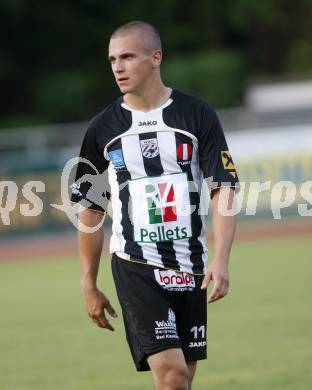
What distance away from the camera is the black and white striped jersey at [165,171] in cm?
595

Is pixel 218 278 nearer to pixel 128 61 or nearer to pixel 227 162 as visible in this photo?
pixel 227 162

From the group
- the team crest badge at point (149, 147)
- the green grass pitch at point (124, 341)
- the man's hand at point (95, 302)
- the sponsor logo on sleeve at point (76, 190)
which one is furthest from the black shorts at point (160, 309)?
the green grass pitch at point (124, 341)

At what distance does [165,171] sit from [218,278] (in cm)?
67

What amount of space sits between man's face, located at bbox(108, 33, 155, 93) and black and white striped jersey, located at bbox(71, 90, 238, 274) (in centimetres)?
19

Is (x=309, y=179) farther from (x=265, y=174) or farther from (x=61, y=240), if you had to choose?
(x=61, y=240)

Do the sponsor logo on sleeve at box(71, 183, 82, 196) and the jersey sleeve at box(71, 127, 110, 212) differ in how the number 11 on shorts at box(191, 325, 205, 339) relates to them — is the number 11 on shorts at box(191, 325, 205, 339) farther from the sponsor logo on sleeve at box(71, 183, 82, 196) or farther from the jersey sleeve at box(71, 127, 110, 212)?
the sponsor logo on sleeve at box(71, 183, 82, 196)

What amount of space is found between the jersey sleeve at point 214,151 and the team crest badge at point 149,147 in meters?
0.23

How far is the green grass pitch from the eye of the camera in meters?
8.25

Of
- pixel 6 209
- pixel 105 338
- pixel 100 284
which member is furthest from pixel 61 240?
pixel 105 338

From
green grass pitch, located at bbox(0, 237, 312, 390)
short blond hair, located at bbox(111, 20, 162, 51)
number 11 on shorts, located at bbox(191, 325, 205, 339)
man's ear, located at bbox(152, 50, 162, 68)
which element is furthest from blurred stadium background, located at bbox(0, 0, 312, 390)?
short blond hair, located at bbox(111, 20, 162, 51)

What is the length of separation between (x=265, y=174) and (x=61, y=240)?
3.82 m

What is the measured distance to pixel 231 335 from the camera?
10.2m

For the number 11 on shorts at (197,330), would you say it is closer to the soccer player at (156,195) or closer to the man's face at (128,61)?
the soccer player at (156,195)

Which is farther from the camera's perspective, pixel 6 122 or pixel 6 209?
pixel 6 122
